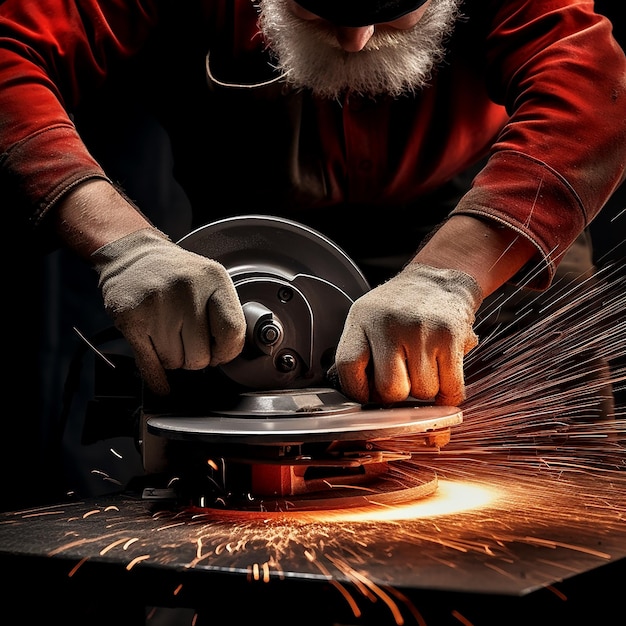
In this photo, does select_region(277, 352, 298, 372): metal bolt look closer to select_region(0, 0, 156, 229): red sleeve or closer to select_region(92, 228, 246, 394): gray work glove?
select_region(92, 228, 246, 394): gray work glove

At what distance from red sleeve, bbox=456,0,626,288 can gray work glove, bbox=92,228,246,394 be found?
0.63 metres

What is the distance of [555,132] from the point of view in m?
1.98

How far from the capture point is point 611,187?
2.08m

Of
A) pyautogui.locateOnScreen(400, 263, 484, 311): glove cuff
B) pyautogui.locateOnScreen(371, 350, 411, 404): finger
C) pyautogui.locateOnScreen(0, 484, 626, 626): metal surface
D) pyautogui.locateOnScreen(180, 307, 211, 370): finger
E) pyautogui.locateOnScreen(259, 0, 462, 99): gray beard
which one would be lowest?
pyautogui.locateOnScreen(0, 484, 626, 626): metal surface

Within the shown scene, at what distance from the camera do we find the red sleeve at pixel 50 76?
1.97 m

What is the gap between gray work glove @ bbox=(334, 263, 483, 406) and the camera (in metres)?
1.70

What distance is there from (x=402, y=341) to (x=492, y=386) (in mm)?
558

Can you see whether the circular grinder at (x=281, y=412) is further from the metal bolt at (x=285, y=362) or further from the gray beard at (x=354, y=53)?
the gray beard at (x=354, y=53)

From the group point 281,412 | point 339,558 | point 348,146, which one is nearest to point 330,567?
point 339,558

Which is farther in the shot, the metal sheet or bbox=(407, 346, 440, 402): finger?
bbox=(407, 346, 440, 402): finger

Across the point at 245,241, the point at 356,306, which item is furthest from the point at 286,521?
the point at 245,241

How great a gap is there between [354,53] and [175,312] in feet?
2.80

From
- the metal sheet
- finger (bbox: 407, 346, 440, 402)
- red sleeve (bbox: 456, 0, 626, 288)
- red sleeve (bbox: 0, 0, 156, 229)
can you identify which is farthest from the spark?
red sleeve (bbox: 0, 0, 156, 229)

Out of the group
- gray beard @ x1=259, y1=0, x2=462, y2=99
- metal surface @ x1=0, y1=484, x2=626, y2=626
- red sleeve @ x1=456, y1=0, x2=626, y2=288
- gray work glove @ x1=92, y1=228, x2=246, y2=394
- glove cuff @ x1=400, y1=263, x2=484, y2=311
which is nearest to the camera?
metal surface @ x1=0, y1=484, x2=626, y2=626
